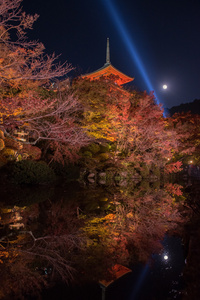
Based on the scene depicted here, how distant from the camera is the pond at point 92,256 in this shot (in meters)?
1.84

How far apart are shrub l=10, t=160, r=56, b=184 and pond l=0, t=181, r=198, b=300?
→ 5.23 metres

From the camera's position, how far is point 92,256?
2.49 meters

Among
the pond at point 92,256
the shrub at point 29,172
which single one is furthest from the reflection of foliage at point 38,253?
the shrub at point 29,172

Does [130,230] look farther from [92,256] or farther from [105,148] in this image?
[105,148]

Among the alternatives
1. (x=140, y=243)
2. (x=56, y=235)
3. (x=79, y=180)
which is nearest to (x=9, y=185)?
(x=79, y=180)

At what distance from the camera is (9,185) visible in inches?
360

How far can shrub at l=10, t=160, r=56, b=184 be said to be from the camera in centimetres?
955

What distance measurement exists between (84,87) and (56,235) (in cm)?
1096

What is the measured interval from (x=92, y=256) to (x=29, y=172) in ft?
26.3

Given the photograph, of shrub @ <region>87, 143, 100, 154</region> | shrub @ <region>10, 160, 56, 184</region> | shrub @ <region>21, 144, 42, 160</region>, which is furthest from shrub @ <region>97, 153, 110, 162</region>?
shrub @ <region>10, 160, 56, 184</region>

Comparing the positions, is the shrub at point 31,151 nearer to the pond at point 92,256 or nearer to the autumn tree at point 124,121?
the autumn tree at point 124,121

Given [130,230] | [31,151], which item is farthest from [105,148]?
[130,230]

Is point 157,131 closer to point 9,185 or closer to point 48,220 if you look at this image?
point 9,185

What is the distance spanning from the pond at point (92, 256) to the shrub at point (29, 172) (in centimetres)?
523
